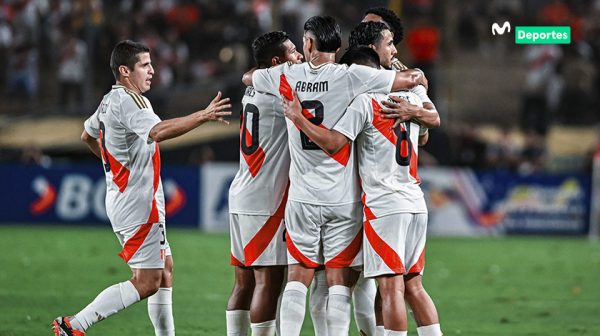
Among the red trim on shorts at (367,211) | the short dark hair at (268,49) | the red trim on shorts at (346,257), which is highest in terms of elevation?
the short dark hair at (268,49)

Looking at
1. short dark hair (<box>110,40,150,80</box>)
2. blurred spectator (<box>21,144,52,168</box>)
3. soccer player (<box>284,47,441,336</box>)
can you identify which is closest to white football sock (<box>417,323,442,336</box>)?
soccer player (<box>284,47,441,336</box>)

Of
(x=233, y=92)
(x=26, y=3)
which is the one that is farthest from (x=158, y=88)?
(x=26, y=3)

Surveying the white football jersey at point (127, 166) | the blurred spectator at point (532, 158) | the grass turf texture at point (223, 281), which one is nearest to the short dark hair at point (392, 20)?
the white football jersey at point (127, 166)

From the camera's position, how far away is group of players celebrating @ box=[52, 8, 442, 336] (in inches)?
313

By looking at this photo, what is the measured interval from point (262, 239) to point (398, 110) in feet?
4.71

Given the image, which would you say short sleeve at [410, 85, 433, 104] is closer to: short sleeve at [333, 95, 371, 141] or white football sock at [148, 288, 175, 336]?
→ short sleeve at [333, 95, 371, 141]

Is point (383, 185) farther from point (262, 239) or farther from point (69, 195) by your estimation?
point (69, 195)

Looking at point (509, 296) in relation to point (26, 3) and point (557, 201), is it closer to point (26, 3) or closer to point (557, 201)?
point (557, 201)

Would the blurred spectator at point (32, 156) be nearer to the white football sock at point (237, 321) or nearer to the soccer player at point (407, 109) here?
the white football sock at point (237, 321)

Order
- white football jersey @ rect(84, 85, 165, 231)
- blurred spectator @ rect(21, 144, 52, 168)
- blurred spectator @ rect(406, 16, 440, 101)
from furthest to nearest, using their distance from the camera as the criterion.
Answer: blurred spectator @ rect(406, 16, 440, 101) < blurred spectator @ rect(21, 144, 52, 168) < white football jersey @ rect(84, 85, 165, 231)

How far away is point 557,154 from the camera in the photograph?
23703 millimetres

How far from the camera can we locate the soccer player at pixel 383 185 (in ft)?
25.8

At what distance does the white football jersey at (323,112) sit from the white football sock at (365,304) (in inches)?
36.7

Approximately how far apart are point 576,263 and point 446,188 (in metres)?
4.72
